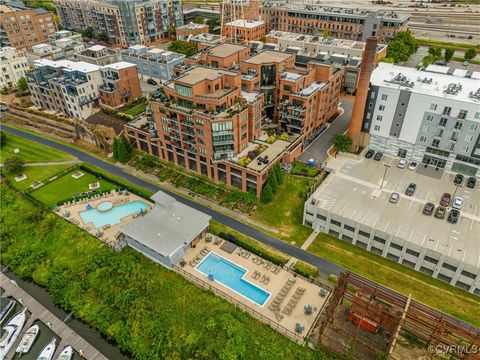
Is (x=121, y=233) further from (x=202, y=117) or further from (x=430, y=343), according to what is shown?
(x=430, y=343)

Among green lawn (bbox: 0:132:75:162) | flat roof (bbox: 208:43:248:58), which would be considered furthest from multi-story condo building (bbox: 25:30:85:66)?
flat roof (bbox: 208:43:248:58)

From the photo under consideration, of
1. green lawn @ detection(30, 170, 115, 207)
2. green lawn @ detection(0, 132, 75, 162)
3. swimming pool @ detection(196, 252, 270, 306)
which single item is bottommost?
swimming pool @ detection(196, 252, 270, 306)

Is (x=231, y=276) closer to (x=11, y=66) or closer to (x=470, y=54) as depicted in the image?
(x=11, y=66)

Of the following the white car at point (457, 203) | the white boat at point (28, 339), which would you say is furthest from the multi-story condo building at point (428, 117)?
the white boat at point (28, 339)

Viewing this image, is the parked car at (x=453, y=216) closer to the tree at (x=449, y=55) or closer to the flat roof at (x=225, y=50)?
the flat roof at (x=225, y=50)

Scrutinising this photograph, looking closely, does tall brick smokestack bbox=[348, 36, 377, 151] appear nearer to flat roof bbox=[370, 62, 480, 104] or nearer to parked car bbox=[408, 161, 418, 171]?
flat roof bbox=[370, 62, 480, 104]

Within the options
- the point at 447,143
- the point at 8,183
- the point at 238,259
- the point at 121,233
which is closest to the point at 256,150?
the point at 238,259
